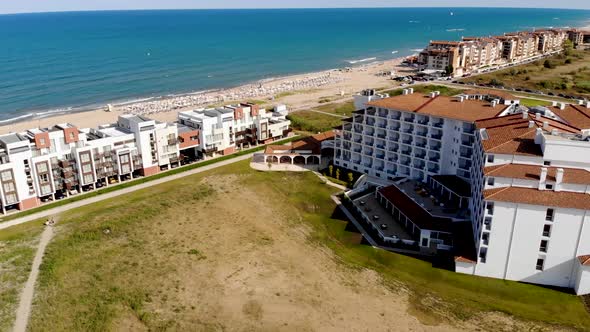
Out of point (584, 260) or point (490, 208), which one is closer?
point (584, 260)

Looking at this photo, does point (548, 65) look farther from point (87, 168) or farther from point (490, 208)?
point (87, 168)

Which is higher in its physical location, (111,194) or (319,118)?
(319,118)

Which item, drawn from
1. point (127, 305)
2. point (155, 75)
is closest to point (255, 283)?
point (127, 305)

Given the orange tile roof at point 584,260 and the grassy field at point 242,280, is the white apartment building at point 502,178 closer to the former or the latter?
the orange tile roof at point 584,260

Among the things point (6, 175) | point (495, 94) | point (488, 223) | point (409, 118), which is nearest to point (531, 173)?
point (488, 223)

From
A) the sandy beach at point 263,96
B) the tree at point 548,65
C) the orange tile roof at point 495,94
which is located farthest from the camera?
the tree at point 548,65

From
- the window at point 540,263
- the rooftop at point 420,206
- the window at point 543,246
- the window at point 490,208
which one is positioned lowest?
the window at point 540,263

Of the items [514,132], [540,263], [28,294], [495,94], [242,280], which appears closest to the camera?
[28,294]

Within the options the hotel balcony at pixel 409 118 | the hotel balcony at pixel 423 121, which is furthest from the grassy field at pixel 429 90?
the hotel balcony at pixel 423 121
